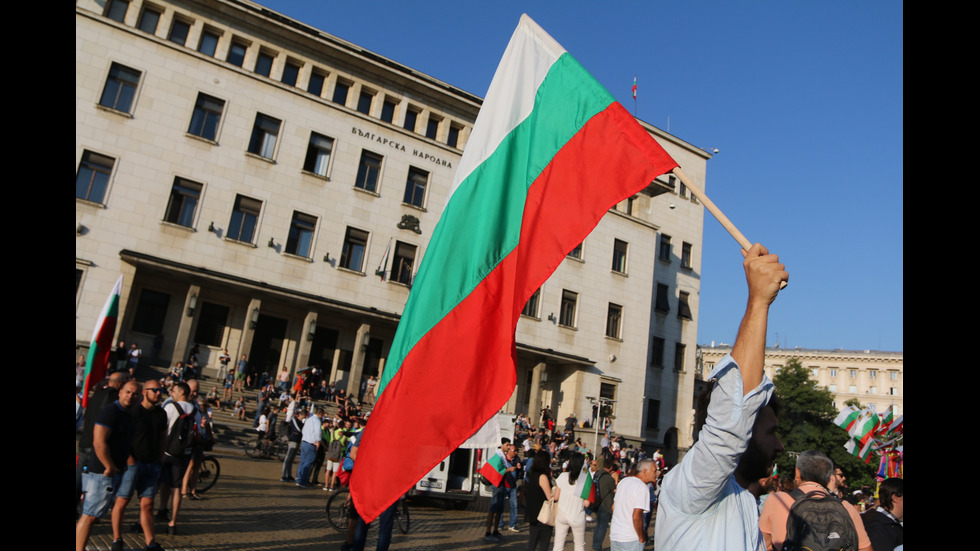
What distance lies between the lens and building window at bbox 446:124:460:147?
34500mm

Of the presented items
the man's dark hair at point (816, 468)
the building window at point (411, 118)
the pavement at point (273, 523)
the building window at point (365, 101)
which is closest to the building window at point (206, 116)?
the building window at point (365, 101)

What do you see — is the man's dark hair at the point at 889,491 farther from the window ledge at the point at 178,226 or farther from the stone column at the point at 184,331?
the window ledge at the point at 178,226

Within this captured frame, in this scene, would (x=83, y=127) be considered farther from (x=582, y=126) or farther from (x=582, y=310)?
(x=582, y=126)

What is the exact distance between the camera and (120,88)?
26.8 m

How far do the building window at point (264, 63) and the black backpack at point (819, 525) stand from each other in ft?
101

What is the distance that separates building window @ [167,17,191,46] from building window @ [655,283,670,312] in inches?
1186

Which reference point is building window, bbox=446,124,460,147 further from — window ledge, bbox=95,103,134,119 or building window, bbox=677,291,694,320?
building window, bbox=677,291,694,320

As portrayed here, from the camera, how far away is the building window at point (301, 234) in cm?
2919

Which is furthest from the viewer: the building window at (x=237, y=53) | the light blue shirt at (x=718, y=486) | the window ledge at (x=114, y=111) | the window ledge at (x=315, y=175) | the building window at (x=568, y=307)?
the building window at (x=568, y=307)

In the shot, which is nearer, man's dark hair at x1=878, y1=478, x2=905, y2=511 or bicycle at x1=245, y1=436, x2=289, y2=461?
man's dark hair at x1=878, y1=478, x2=905, y2=511

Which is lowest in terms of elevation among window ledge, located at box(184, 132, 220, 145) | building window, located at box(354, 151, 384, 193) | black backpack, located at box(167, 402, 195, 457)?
black backpack, located at box(167, 402, 195, 457)

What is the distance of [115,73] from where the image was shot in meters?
26.8

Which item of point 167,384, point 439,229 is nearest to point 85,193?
point 167,384

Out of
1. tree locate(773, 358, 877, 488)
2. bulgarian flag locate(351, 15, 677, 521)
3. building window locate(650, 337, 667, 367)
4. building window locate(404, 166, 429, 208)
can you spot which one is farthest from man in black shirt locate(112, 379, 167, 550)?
tree locate(773, 358, 877, 488)
